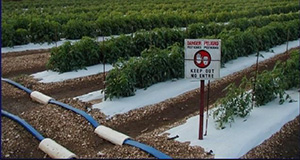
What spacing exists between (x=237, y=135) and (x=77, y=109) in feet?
7.99

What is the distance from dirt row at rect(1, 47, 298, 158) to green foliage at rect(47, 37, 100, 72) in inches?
28.0

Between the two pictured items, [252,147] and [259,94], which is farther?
[259,94]

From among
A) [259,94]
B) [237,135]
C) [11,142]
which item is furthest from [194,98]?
[11,142]

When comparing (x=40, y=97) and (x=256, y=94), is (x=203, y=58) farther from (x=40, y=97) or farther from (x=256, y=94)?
(x=40, y=97)

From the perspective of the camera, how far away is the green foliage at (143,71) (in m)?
5.70

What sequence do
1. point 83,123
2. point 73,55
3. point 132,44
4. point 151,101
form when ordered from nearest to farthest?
1. point 83,123
2. point 151,101
3. point 73,55
4. point 132,44

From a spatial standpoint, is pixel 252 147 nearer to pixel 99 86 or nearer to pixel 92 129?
pixel 92 129

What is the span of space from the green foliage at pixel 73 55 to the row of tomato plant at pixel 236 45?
717 millimetres

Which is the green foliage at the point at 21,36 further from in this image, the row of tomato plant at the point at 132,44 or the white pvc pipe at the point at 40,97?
the white pvc pipe at the point at 40,97

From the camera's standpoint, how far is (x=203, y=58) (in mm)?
3949

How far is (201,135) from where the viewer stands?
424 centimetres

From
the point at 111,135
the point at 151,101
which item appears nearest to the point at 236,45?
the point at 151,101

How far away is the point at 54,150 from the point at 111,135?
2.42 ft

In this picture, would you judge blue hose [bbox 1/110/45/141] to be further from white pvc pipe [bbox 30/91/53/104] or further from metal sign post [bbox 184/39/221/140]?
metal sign post [bbox 184/39/221/140]
